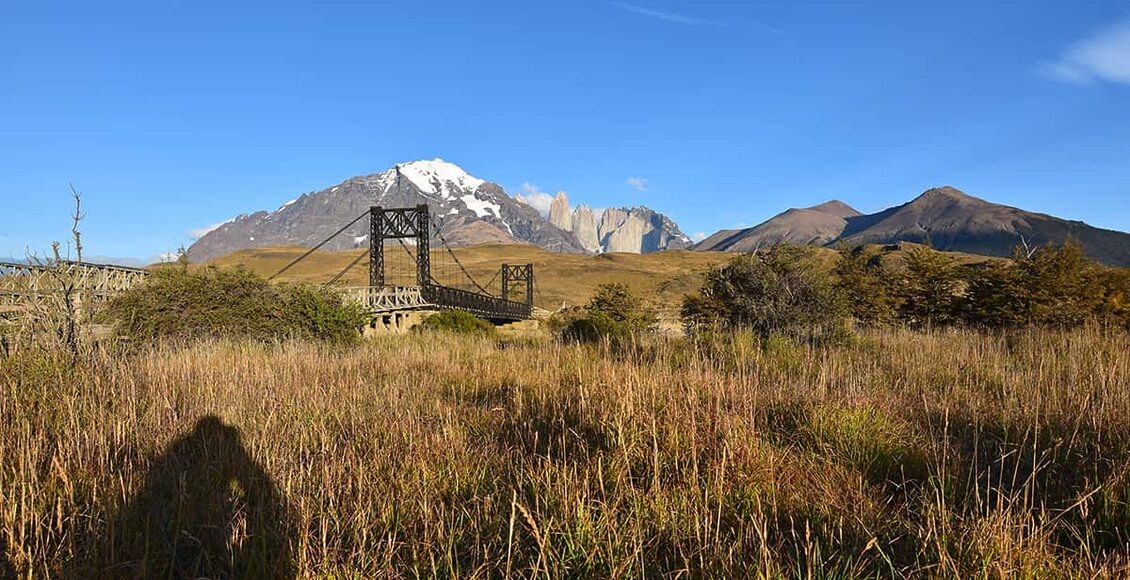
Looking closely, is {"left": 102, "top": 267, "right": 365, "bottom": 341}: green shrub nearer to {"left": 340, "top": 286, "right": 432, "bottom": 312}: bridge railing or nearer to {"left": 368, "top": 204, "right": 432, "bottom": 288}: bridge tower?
{"left": 340, "top": 286, "right": 432, "bottom": 312}: bridge railing

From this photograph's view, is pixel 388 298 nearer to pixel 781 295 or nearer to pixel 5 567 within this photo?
pixel 781 295

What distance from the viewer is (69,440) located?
3.00 metres

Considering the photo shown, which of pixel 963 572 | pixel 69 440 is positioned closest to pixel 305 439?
pixel 69 440

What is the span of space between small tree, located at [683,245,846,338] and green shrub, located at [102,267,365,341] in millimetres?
9175

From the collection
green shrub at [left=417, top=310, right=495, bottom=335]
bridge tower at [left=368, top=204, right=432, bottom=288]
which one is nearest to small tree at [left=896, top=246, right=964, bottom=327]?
green shrub at [left=417, top=310, right=495, bottom=335]

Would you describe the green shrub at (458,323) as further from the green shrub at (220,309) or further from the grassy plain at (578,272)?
the grassy plain at (578,272)

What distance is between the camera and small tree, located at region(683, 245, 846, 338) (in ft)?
37.9

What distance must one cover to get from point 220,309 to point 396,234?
20.4 m

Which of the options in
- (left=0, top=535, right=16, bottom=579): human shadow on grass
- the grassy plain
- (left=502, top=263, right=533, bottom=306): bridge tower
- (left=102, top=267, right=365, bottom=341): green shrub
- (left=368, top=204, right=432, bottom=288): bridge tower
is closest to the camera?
(left=0, top=535, right=16, bottom=579): human shadow on grass

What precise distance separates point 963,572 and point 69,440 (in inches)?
177

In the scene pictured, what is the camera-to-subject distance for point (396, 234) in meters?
30.7

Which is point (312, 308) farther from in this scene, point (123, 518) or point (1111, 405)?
point (1111, 405)

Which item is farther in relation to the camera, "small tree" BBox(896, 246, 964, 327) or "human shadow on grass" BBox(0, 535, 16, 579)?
"small tree" BBox(896, 246, 964, 327)

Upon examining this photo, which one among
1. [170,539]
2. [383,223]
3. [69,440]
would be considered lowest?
[170,539]
